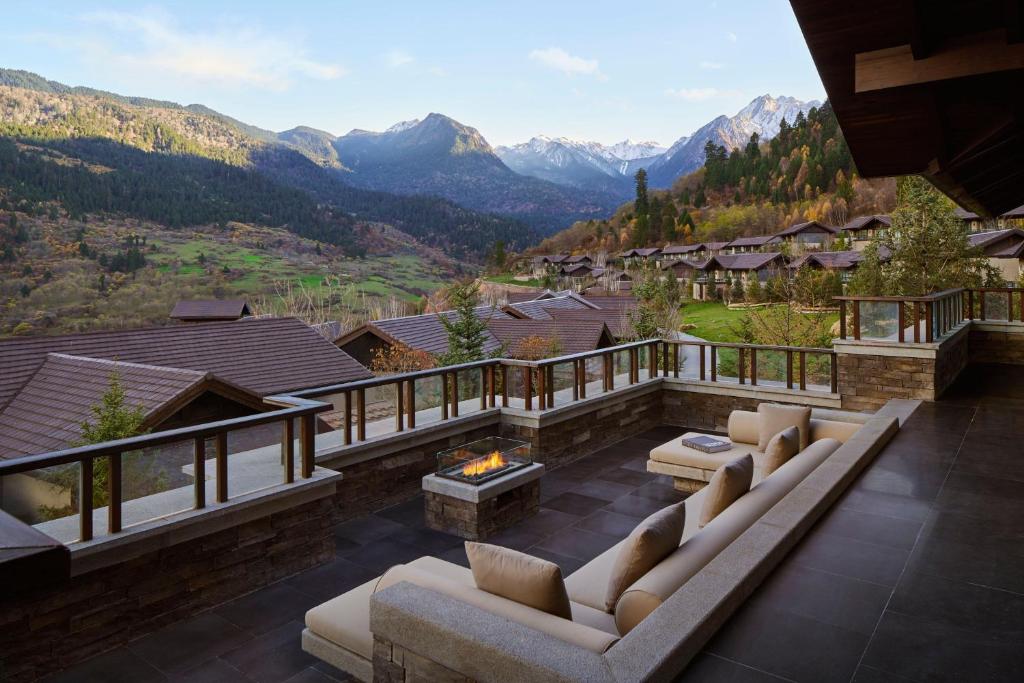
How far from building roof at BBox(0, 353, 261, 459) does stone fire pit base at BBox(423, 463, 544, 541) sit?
11.0ft

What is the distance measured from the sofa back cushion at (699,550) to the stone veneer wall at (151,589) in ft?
8.86

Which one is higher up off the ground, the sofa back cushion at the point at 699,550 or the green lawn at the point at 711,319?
the green lawn at the point at 711,319

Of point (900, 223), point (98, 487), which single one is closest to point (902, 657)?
point (98, 487)

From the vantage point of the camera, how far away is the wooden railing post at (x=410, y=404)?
6.16 meters

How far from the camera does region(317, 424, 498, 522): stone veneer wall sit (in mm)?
5609

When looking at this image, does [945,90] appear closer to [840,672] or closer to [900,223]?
[840,672]

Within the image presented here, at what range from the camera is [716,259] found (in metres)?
47.9

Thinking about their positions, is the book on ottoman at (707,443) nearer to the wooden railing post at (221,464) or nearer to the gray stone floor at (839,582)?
the gray stone floor at (839,582)

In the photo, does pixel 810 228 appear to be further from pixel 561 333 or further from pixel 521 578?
pixel 521 578

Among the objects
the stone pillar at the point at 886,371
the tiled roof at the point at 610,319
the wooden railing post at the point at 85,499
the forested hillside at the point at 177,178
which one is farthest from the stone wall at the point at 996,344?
the forested hillside at the point at 177,178

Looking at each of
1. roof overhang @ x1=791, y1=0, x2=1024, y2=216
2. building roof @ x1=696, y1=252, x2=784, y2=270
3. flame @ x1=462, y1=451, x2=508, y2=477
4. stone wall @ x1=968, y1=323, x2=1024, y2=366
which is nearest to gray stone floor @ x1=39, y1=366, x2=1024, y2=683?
flame @ x1=462, y1=451, x2=508, y2=477

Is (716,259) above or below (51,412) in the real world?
above

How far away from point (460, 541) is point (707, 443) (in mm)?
2672

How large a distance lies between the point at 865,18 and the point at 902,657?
8.83 ft
